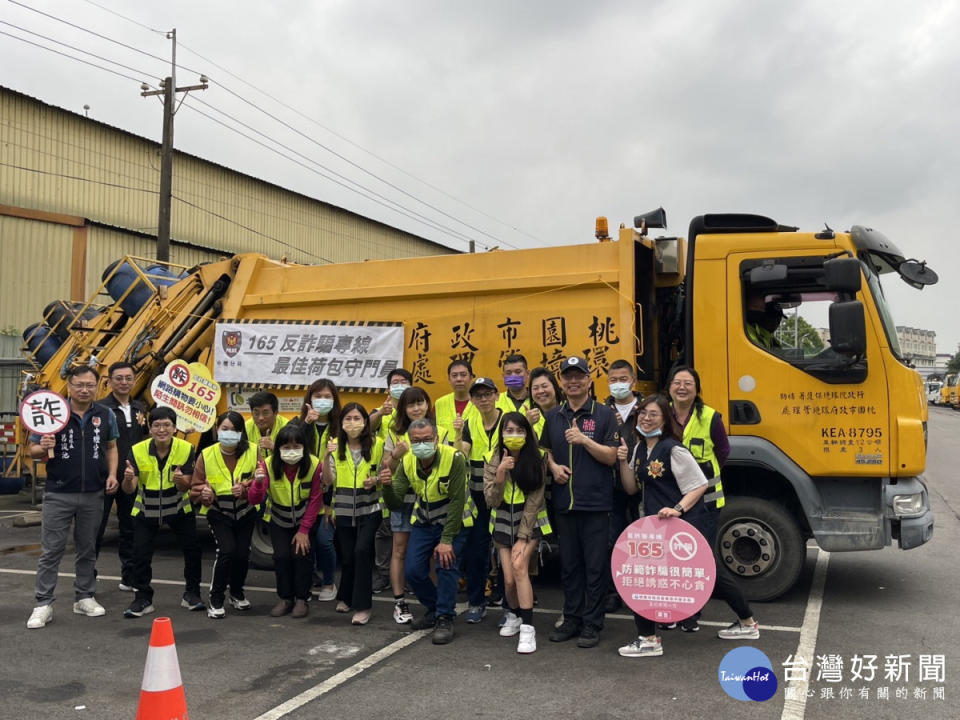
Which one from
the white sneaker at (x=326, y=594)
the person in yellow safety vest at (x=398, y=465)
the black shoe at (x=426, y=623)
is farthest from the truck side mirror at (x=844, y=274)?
the white sneaker at (x=326, y=594)

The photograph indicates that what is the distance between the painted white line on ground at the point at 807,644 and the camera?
13.5ft

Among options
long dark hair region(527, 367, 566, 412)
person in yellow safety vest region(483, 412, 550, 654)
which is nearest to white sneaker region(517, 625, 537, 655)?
person in yellow safety vest region(483, 412, 550, 654)

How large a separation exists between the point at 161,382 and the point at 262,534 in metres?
1.69

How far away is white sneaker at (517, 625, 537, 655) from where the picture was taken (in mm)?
5004

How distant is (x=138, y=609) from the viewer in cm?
586

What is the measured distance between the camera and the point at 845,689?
4375mm

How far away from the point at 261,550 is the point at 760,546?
4.34m

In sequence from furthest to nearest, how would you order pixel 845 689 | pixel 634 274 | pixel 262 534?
pixel 262 534
pixel 634 274
pixel 845 689

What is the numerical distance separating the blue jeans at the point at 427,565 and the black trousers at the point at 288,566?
0.91 m

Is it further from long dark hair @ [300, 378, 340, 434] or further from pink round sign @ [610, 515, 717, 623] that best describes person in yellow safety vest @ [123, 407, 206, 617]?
pink round sign @ [610, 515, 717, 623]

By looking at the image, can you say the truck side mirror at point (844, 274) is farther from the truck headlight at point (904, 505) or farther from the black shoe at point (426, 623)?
the black shoe at point (426, 623)

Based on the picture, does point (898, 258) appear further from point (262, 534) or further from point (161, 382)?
point (161, 382)

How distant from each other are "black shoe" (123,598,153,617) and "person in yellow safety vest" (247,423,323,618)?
871 millimetres

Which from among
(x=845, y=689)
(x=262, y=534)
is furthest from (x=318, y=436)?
(x=845, y=689)
